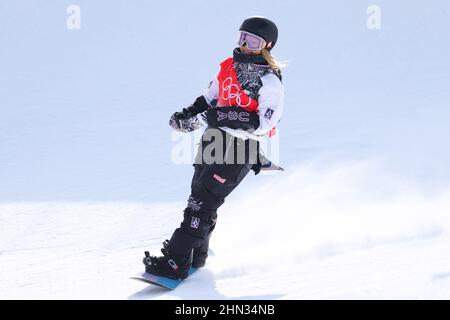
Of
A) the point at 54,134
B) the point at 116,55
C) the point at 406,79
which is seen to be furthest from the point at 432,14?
the point at 54,134

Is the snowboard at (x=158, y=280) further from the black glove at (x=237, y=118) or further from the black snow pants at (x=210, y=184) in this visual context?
the black glove at (x=237, y=118)

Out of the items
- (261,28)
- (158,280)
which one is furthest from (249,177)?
(158,280)

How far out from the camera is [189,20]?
13.7 meters

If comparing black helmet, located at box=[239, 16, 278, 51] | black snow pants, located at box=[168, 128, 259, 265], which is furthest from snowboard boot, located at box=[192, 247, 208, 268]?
black helmet, located at box=[239, 16, 278, 51]

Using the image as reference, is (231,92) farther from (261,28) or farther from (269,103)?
(261,28)

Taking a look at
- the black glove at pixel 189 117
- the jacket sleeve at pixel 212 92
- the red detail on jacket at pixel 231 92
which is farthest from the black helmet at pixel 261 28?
the black glove at pixel 189 117

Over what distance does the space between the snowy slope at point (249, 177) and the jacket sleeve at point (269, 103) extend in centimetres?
94

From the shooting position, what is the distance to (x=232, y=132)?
15.9 feet

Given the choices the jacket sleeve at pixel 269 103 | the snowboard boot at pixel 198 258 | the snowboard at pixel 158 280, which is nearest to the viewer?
the snowboard at pixel 158 280

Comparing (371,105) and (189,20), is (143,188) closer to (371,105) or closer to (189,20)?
(371,105)

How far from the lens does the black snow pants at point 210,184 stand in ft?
15.8

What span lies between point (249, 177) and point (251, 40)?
2.90m

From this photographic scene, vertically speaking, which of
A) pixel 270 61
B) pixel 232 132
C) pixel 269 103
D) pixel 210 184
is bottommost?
pixel 210 184

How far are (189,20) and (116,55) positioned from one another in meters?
1.87
